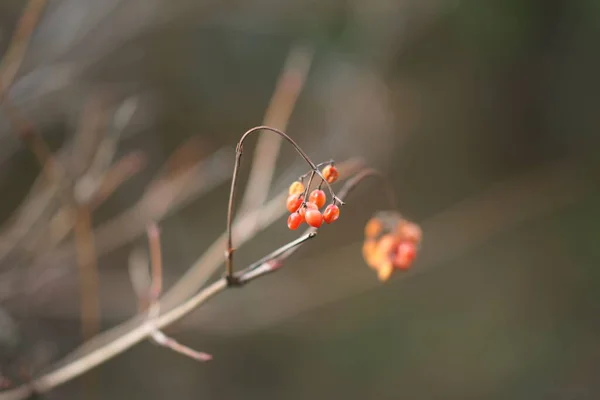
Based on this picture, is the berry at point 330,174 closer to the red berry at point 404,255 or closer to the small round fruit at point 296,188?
the small round fruit at point 296,188

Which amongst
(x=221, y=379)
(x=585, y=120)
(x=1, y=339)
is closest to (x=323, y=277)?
(x=221, y=379)

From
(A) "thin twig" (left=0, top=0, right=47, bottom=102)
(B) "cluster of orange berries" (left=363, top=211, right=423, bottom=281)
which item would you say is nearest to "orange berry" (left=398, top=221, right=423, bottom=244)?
(B) "cluster of orange berries" (left=363, top=211, right=423, bottom=281)

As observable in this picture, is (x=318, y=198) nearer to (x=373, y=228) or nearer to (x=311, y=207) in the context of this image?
(x=311, y=207)

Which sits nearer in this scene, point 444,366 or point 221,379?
point 221,379

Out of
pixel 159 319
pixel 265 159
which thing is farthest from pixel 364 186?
pixel 159 319

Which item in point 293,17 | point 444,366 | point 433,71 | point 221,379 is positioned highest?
point 293,17

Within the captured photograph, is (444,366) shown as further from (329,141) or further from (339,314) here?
(329,141)

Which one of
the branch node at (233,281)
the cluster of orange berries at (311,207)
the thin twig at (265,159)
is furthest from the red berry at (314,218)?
the thin twig at (265,159)
